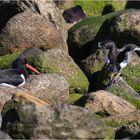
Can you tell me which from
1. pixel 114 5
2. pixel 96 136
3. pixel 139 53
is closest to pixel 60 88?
pixel 139 53

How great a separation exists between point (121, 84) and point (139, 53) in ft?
10.9

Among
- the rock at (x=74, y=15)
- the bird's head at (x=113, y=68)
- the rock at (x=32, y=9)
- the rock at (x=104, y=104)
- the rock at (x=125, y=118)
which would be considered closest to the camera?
the rock at (x=125, y=118)

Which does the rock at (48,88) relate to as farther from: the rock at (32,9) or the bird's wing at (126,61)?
the rock at (32,9)

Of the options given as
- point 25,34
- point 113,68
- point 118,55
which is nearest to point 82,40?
point 25,34

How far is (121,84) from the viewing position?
54.4 feet

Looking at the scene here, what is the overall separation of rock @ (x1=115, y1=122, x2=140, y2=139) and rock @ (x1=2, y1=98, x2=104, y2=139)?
4.15 ft

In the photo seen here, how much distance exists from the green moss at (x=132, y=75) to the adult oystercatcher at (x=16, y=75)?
2187mm

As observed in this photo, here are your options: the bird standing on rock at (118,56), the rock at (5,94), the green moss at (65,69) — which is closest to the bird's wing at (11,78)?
the green moss at (65,69)

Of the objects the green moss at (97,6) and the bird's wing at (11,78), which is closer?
the bird's wing at (11,78)

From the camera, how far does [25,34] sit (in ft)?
66.7

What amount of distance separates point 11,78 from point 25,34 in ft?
12.1

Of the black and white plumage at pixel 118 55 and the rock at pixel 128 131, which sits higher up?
the rock at pixel 128 131

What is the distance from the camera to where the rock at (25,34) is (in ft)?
66.7

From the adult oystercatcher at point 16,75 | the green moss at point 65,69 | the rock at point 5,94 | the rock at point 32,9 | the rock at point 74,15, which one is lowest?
the rock at point 74,15
